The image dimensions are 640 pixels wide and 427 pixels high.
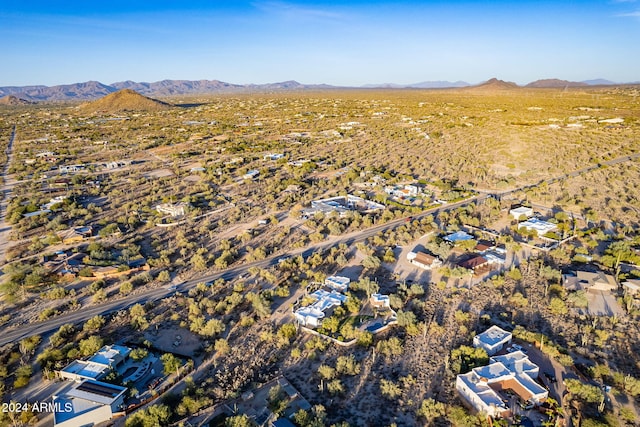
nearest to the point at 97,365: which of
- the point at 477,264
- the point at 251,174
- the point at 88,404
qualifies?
the point at 88,404

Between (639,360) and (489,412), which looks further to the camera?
(639,360)

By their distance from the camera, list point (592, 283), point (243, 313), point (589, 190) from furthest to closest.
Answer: point (589, 190)
point (592, 283)
point (243, 313)

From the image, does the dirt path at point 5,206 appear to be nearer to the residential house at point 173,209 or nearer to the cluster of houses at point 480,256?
the residential house at point 173,209

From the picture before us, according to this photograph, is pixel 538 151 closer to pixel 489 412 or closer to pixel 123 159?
pixel 489 412

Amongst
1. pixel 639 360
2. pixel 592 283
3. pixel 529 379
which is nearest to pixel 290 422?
pixel 529 379

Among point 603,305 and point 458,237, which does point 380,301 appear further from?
point 603,305

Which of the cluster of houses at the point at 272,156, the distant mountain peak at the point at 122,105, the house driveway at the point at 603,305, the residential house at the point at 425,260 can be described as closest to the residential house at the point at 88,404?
→ the residential house at the point at 425,260
